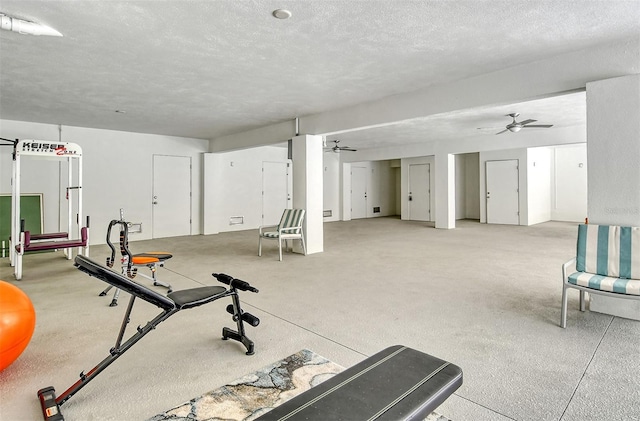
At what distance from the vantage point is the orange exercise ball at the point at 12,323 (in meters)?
2.08

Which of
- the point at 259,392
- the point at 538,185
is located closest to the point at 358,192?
the point at 538,185

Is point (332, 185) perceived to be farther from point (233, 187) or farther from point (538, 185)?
point (538, 185)

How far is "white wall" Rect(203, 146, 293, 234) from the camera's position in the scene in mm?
9189

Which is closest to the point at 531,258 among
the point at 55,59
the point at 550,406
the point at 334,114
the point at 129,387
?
the point at 334,114

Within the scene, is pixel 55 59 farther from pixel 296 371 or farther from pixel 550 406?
pixel 550 406

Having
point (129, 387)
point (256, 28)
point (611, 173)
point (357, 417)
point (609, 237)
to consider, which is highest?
point (256, 28)

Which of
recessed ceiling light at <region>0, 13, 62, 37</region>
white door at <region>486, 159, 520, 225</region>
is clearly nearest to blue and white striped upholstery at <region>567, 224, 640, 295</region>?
recessed ceiling light at <region>0, 13, 62, 37</region>

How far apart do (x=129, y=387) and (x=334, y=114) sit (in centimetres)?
494

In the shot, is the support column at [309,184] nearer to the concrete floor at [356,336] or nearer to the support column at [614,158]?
the concrete floor at [356,336]

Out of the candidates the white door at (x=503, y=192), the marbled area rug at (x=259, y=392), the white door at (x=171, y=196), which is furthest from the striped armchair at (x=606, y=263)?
the white door at (x=503, y=192)

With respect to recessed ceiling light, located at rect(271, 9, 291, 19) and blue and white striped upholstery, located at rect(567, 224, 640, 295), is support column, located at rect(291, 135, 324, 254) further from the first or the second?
blue and white striped upholstery, located at rect(567, 224, 640, 295)

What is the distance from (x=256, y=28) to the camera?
9.57 feet

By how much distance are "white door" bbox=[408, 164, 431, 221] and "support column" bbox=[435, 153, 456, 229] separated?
2.42 m

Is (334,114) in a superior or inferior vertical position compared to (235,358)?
superior
